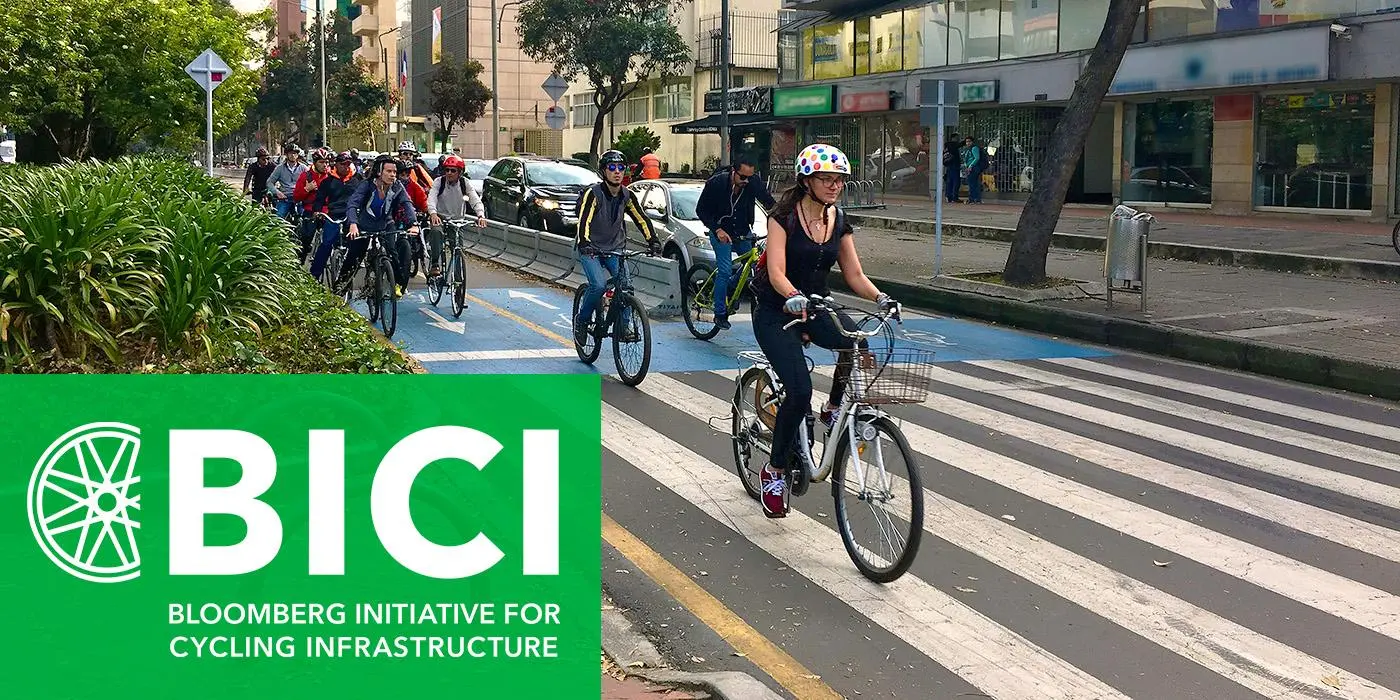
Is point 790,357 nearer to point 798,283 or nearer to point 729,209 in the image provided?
point 798,283

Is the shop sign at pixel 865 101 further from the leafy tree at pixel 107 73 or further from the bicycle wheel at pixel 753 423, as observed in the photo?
the bicycle wheel at pixel 753 423

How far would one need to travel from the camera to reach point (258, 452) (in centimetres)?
351

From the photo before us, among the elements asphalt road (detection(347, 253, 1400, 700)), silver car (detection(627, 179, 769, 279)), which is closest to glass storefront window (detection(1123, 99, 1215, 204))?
silver car (detection(627, 179, 769, 279))

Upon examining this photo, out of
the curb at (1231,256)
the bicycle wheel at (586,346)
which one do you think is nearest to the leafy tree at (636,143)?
the curb at (1231,256)

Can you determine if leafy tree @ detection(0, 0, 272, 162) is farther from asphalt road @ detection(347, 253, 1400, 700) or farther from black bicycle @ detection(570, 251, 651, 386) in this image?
asphalt road @ detection(347, 253, 1400, 700)

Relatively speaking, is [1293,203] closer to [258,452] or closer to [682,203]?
[682,203]

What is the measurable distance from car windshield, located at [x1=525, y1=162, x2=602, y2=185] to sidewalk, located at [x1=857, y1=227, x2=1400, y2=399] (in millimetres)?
6445

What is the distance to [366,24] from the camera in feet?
366

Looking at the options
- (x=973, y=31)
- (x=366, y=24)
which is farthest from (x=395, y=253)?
(x=366, y=24)

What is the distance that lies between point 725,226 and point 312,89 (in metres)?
74.0

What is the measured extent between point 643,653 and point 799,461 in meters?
1.81

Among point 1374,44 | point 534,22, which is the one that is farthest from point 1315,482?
point 534,22

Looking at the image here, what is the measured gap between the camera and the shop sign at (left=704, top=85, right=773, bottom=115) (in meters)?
46.9

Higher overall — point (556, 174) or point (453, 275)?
point (556, 174)
